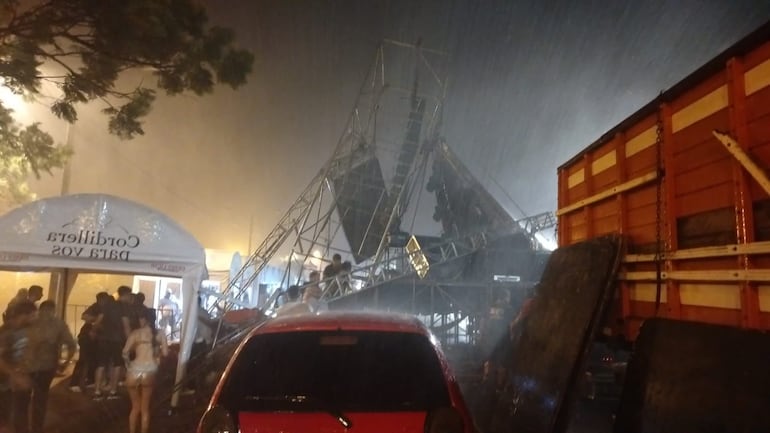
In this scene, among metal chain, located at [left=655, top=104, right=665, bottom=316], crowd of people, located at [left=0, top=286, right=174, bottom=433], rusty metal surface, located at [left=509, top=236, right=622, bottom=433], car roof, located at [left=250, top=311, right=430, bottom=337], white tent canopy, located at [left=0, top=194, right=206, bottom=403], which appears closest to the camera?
car roof, located at [left=250, top=311, right=430, bottom=337]

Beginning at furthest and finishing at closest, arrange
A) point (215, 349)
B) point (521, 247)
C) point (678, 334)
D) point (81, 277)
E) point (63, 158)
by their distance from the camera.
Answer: point (521, 247)
point (81, 277)
point (63, 158)
point (215, 349)
point (678, 334)

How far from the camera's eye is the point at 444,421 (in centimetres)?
253

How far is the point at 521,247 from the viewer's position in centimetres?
1445

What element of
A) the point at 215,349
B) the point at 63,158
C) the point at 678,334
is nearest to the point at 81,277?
the point at 63,158

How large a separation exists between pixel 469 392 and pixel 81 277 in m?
9.80

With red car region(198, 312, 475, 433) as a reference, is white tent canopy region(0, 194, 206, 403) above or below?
above

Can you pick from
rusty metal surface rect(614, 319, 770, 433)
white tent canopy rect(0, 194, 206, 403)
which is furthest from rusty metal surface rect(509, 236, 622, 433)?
white tent canopy rect(0, 194, 206, 403)

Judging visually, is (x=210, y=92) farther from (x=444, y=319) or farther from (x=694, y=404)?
(x=444, y=319)

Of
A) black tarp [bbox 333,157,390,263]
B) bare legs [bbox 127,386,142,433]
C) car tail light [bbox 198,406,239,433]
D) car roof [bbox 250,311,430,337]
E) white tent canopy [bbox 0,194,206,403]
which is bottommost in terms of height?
bare legs [bbox 127,386,142,433]

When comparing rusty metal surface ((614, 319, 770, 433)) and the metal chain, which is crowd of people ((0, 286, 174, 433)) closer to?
rusty metal surface ((614, 319, 770, 433))

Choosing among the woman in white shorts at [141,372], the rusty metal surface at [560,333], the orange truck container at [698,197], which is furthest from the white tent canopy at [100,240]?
the orange truck container at [698,197]

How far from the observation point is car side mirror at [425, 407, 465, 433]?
252 cm

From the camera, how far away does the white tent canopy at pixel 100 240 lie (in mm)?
6570

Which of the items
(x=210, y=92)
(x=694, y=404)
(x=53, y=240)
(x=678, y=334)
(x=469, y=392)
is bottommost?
(x=469, y=392)
